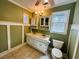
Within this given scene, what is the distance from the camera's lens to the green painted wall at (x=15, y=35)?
2.58 metres

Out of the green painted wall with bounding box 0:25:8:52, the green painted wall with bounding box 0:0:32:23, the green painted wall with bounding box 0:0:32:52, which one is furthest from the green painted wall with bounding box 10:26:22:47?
the green painted wall with bounding box 0:0:32:23

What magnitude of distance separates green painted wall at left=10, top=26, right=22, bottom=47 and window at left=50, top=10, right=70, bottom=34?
6.81 feet

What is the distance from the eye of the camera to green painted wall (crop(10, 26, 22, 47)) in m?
2.58

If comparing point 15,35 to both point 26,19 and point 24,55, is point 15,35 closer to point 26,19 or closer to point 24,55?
point 24,55

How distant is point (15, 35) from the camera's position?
2754 millimetres

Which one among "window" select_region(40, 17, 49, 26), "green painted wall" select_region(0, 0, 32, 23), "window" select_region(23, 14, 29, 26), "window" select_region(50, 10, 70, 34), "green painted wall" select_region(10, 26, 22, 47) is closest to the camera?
"green painted wall" select_region(0, 0, 32, 23)

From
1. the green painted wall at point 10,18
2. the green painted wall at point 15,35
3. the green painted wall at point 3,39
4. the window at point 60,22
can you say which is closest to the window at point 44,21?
the window at point 60,22

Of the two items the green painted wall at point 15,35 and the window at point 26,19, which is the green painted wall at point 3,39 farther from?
the window at point 26,19

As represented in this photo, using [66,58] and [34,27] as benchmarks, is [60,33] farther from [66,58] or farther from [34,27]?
[34,27]

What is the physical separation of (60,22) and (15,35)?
2645 mm

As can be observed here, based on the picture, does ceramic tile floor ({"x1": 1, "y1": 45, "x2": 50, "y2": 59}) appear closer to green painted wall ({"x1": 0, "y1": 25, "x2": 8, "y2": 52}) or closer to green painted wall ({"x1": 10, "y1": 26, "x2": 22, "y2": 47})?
green painted wall ({"x1": 0, "y1": 25, "x2": 8, "y2": 52})

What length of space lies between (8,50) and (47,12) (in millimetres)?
3120

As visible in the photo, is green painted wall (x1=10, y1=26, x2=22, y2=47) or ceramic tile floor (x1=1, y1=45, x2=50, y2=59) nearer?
ceramic tile floor (x1=1, y1=45, x2=50, y2=59)

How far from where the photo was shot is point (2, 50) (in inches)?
85.9
